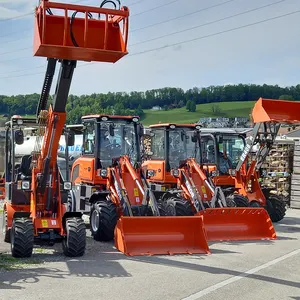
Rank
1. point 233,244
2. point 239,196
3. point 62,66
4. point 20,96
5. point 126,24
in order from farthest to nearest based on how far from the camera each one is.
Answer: point 20,96, point 239,196, point 233,244, point 62,66, point 126,24

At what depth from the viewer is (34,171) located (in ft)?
33.9

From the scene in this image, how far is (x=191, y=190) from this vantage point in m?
13.7

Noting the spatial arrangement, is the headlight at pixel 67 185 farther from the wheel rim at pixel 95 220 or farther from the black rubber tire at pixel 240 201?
the black rubber tire at pixel 240 201

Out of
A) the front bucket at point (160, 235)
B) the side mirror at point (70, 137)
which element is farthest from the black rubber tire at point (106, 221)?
the side mirror at point (70, 137)

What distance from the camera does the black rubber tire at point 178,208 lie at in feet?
42.3

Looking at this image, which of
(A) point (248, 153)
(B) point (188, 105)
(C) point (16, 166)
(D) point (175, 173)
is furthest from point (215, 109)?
(C) point (16, 166)

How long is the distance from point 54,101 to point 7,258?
2846 mm

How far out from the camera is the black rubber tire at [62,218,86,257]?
9.51 m

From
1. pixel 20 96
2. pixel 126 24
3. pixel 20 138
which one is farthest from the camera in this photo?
pixel 20 96

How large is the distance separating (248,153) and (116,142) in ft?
13.6

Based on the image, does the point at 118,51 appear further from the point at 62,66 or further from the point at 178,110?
the point at 178,110

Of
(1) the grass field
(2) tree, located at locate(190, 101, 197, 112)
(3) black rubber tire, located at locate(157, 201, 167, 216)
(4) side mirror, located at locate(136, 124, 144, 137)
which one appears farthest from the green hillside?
(3) black rubber tire, located at locate(157, 201, 167, 216)

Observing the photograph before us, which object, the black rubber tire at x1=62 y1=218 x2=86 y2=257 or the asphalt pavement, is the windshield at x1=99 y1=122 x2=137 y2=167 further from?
the black rubber tire at x1=62 y1=218 x2=86 y2=257

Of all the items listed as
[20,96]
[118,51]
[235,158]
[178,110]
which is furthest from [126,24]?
[178,110]
